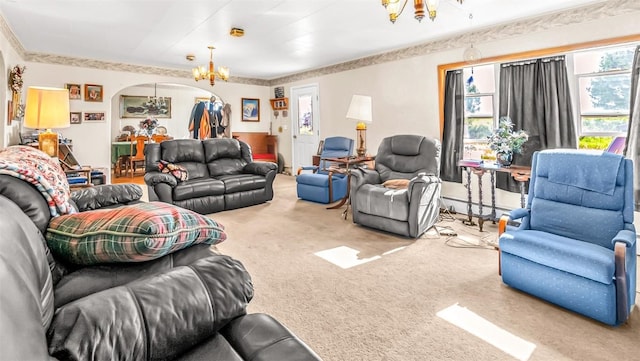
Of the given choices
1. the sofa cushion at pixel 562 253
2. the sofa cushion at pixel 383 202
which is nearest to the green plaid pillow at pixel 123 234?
the sofa cushion at pixel 562 253

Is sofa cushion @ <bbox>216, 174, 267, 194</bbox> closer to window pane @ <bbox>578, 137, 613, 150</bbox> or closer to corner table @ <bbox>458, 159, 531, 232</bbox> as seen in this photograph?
corner table @ <bbox>458, 159, 531, 232</bbox>

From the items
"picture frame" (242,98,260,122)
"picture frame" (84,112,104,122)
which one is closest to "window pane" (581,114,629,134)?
"picture frame" (242,98,260,122)

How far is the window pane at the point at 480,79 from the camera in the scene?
4.49 meters

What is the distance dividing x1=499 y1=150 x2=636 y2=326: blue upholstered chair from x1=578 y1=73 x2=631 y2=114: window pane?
63.1 inches

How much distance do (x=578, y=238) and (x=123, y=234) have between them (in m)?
2.75

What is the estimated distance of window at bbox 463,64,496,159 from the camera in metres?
4.52

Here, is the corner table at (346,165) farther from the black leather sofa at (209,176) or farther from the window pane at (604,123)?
the window pane at (604,123)

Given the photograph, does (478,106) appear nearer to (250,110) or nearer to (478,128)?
(478,128)

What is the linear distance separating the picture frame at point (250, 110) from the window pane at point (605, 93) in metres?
6.51

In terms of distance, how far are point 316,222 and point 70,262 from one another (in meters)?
3.25

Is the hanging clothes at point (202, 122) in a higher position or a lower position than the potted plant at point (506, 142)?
higher

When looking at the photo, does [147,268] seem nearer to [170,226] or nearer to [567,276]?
[170,226]

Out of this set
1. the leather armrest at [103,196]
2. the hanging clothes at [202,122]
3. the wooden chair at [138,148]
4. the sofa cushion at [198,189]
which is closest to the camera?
the leather armrest at [103,196]

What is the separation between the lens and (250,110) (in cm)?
842
